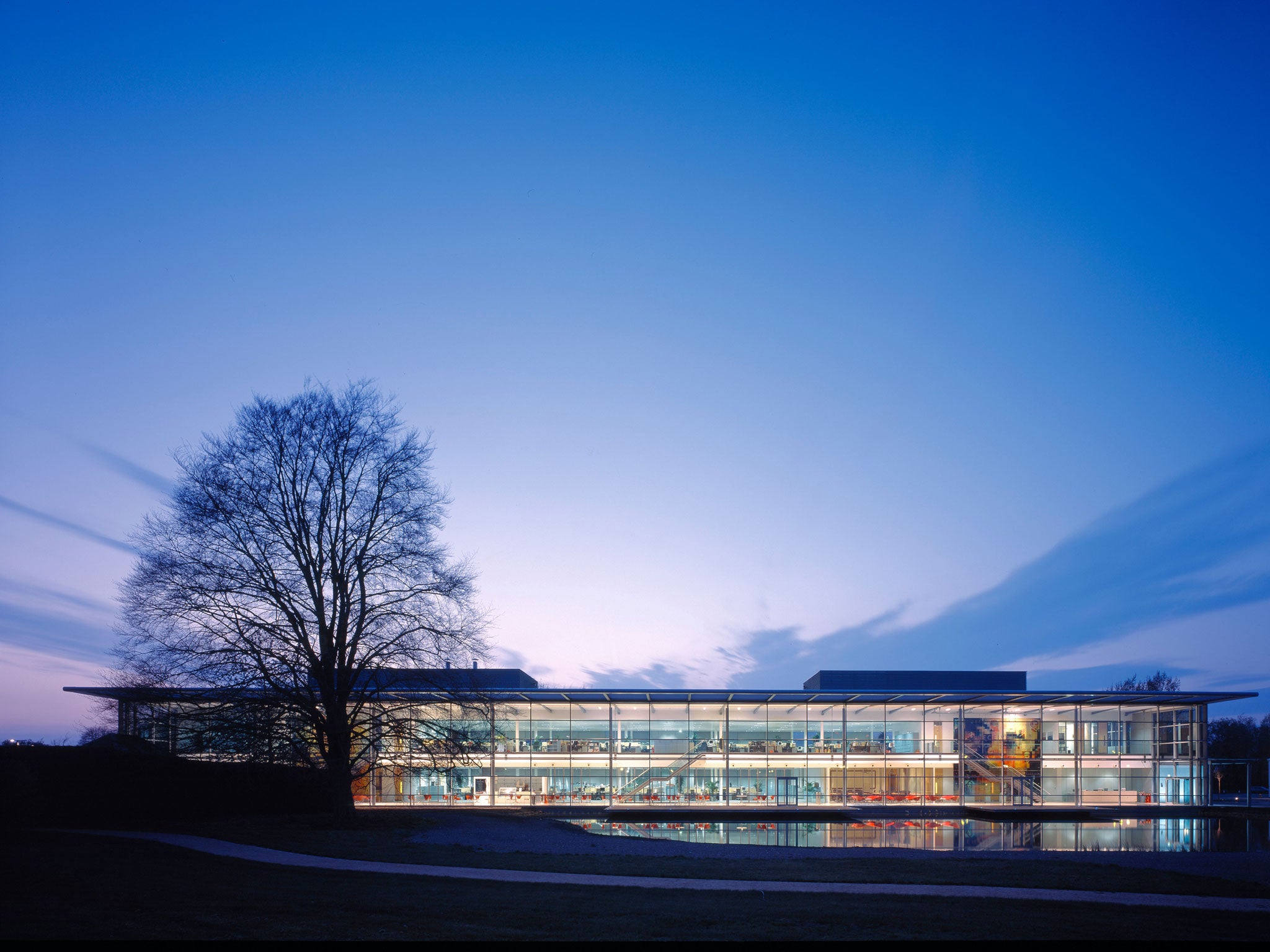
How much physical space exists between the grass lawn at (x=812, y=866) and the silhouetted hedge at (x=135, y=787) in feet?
13.9

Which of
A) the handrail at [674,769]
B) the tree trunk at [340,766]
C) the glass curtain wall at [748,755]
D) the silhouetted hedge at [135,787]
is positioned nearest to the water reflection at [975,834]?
the handrail at [674,769]

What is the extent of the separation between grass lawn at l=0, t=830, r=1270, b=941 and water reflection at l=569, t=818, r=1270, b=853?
12196 millimetres

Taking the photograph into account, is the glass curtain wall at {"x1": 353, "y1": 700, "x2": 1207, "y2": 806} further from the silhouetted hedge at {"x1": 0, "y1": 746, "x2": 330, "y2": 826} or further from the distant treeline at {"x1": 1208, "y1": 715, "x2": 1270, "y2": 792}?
the distant treeline at {"x1": 1208, "y1": 715, "x2": 1270, "y2": 792}

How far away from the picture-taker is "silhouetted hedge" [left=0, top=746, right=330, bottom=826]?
26.6m

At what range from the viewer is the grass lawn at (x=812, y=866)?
17734mm

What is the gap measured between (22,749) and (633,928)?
22.4 m

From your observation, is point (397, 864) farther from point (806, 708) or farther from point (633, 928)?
point (806, 708)

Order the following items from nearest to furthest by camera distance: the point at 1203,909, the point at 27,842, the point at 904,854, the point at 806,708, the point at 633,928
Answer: the point at 633,928 < the point at 1203,909 < the point at 27,842 < the point at 904,854 < the point at 806,708

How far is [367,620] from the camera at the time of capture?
28.3 m

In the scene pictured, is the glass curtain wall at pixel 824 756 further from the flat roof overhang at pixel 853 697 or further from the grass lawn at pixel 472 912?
the grass lawn at pixel 472 912

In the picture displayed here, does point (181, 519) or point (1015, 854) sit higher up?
point (181, 519)

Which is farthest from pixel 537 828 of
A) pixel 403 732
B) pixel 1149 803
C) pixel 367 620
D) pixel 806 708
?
pixel 1149 803

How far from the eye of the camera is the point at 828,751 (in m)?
47.6

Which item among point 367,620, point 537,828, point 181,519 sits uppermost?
point 181,519
